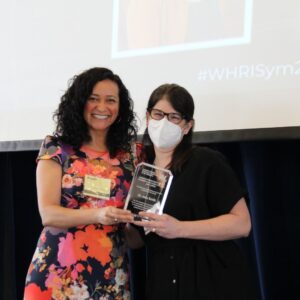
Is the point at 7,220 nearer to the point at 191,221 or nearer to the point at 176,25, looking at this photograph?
the point at 176,25

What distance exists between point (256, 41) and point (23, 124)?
3.89 ft

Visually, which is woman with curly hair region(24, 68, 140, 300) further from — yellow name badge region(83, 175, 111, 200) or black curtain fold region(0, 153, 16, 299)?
black curtain fold region(0, 153, 16, 299)

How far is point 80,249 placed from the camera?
60.1 inches

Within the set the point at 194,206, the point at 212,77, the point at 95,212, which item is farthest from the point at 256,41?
the point at 95,212

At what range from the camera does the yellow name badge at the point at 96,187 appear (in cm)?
155

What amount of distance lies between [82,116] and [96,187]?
24 cm

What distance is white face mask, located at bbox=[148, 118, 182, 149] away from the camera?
4.91ft

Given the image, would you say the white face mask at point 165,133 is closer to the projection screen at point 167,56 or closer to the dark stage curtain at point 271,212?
the projection screen at point 167,56

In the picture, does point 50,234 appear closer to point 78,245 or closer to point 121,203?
point 78,245

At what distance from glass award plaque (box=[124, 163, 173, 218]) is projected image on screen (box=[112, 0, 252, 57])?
2.39 ft

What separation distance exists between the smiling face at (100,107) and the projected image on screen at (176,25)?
551 millimetres

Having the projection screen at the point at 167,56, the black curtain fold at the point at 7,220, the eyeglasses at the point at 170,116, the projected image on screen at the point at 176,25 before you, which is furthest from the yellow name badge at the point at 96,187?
the black curtain fold at the point at 7,220

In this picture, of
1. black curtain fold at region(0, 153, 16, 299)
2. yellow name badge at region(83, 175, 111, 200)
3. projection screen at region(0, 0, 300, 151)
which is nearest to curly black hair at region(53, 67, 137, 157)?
yellow name badge at region(83, 175, 111, 200)

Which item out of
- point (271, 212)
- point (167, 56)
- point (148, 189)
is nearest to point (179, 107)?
point (148, 189)
